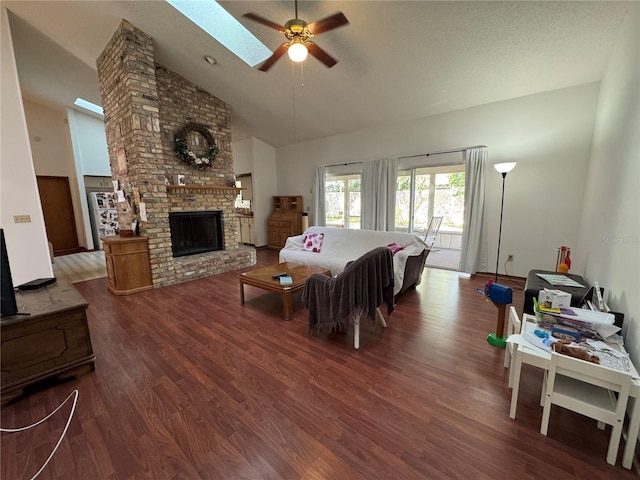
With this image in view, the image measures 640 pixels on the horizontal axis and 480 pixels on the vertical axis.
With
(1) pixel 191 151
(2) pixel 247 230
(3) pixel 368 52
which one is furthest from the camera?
(2) pixel 247 230

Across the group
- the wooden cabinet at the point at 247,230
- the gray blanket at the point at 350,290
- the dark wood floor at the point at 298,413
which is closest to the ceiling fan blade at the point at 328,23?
the gray blanket at the point at 350,290

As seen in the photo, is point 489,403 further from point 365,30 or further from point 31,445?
point 365,30

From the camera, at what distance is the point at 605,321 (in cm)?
159

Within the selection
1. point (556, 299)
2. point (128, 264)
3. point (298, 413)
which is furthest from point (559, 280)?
point (128, 264)

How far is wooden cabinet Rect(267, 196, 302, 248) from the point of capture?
6.62 metres

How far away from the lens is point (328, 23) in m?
2.31

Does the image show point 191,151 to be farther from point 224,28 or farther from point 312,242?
point 312,242

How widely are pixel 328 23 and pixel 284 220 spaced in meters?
4.72

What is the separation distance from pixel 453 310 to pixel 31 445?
3.65 m

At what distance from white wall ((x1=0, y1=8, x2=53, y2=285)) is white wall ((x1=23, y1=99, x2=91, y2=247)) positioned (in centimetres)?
395

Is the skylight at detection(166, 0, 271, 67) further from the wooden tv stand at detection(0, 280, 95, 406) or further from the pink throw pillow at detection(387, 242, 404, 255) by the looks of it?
the wooden tv stand at detection(0, 280, 95, 406)

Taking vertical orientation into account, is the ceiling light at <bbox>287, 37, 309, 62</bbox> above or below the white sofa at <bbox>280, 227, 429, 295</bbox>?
above

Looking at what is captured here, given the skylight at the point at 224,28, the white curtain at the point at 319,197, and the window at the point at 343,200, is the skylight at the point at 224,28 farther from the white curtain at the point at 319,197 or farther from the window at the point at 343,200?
the window at the point at 343,200

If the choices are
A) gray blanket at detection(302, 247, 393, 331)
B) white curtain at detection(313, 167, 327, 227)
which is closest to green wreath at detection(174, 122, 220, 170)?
white curtain at detection(313, 167, 327, 227)
